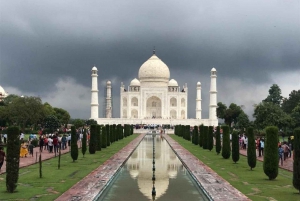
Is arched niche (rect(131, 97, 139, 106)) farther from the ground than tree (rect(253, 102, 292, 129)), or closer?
farther from the ground

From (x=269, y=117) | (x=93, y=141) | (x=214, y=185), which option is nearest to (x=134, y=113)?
(x=269, y=117)

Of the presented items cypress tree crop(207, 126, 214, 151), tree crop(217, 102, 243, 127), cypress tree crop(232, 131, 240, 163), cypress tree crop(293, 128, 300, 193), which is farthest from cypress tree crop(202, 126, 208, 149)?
tree crop(217, 102, 243, 127)

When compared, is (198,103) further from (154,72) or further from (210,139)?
(210,139)

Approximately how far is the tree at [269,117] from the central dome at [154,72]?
886 inches

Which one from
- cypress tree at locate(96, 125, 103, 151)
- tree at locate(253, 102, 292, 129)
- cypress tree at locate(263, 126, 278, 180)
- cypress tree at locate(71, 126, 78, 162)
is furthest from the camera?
tree at locate(253, 102, 292, 129)

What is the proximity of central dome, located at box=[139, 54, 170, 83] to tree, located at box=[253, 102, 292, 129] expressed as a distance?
2251cm

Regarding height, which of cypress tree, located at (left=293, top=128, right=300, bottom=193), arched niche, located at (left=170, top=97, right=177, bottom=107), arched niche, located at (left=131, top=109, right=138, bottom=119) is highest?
arched niche, located at (left=170, top=97, right=177, bottom=107)

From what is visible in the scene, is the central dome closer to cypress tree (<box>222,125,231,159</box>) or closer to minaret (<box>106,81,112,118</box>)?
minaret (<box>106,81,112,118</box>)

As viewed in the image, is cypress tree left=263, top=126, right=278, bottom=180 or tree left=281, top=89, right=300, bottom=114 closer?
cypress tree left=263, top=126, right=278, bottom=180

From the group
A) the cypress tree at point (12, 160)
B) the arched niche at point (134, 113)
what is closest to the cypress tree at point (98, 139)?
the cypress tree at point (12, 160)

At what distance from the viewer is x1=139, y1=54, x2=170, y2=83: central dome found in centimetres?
5853

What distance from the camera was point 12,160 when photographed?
9008 millimetres

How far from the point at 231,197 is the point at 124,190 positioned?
2286 mm

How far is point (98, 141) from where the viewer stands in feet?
66.3
